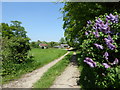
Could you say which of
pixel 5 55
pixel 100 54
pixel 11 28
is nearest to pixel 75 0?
pixel 5 55

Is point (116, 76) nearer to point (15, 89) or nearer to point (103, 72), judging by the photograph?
point (103, 72)

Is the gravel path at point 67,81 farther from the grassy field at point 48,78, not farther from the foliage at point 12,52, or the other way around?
the foliage at point 12,52

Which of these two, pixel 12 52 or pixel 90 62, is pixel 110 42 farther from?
pixel 12 52

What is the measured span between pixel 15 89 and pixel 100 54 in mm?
4854

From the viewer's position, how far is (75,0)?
39.1 ft

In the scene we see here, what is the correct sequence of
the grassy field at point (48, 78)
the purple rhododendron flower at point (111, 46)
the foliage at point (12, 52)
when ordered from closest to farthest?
the purple rhododendron flower at point (111, 46) → the grassy field at point (48, 78) → the foliage at point (12, 52)

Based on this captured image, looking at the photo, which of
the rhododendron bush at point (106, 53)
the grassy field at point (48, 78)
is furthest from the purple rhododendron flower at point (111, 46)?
the grassy field at point (48, 78)

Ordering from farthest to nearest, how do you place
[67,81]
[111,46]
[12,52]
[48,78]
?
[12,52] → [48,78] → [67,81] → [111,46]

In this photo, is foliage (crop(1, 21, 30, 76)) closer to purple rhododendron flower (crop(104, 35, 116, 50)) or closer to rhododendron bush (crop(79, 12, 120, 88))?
rhododendron bush (crop(79, 12, 120, 88))

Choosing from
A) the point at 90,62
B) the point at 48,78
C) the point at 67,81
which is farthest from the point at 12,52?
the point at 90,62

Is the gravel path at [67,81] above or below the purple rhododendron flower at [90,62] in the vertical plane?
below

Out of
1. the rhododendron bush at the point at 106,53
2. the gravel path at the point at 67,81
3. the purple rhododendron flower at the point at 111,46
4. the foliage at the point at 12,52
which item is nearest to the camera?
the rhododendron bush at the point at 106,53

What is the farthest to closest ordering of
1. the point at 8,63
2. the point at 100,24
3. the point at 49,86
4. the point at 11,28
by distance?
1. the point at 11,28
2. the point at 8,63
3. the point at 49,86
4. the point at 100,24

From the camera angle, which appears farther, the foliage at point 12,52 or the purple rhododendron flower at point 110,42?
the foliage at point 12,52
